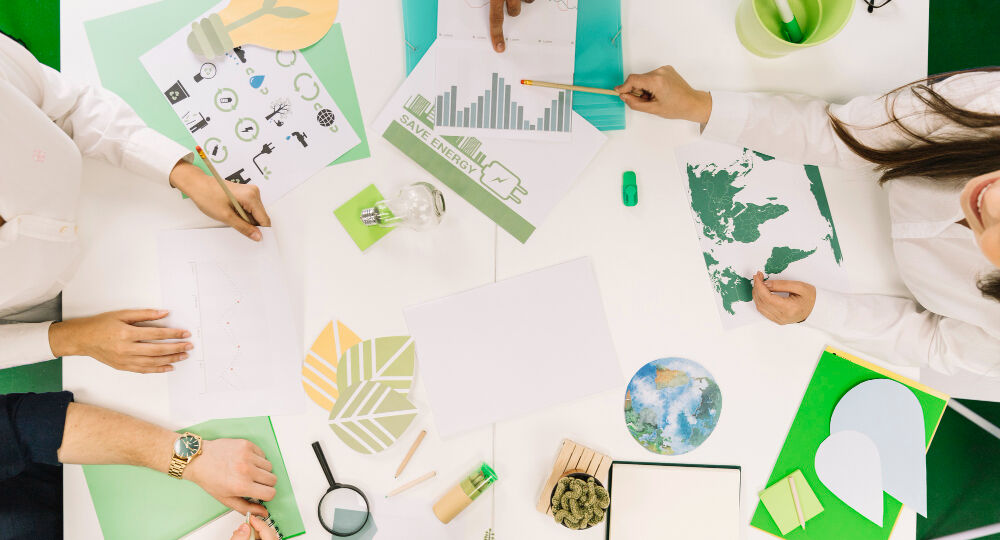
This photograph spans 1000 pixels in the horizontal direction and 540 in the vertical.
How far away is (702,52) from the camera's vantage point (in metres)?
1.11

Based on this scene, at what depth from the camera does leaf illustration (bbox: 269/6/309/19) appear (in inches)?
42.8

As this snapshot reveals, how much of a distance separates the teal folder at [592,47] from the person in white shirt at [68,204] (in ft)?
1.47

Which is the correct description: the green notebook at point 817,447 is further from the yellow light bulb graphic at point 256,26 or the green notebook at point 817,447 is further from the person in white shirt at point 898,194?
the yellow light bulb graphic at point 256,26

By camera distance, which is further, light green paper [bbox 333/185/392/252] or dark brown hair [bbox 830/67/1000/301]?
light green paper [bbox 333/185/392/252]

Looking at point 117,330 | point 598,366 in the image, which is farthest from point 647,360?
point 117,330

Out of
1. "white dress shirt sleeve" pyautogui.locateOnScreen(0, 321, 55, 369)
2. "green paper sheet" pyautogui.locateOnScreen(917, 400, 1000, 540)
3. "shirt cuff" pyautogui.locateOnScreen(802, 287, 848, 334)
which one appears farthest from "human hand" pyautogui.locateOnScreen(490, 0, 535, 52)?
"green paper sheet" pyautogui.locateOnScreen(917, 400, 1000, 540)

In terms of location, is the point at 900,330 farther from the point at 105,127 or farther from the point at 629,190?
the point at 105,127

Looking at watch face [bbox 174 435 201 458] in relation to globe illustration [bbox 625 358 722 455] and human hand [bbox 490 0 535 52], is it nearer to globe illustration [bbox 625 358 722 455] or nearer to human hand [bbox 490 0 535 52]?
globe illustration [bbox 625 358 722 455]

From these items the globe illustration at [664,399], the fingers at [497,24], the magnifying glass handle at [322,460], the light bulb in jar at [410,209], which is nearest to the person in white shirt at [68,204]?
the light bulb in jar at [410,209]

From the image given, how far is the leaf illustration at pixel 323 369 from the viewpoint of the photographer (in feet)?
3.58

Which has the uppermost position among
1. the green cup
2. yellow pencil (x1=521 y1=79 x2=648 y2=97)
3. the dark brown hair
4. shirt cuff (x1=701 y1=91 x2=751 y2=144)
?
the green cup

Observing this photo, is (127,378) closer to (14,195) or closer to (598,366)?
(14,195)

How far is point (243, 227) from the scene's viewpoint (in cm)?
105

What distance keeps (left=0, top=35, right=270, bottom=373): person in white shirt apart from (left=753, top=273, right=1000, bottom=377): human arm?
1031mm
